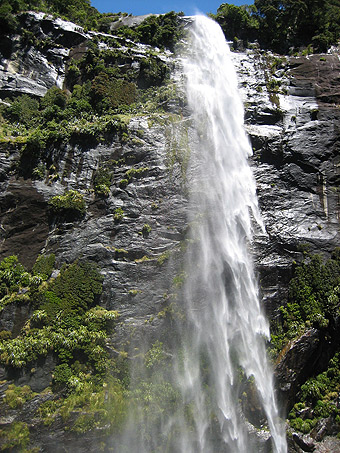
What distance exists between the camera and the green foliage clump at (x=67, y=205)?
58.5 ft

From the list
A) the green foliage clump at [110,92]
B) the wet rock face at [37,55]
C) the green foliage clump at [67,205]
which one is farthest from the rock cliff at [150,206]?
the green foliage clump at [110,92]

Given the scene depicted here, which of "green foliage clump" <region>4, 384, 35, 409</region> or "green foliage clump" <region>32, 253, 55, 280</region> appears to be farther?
"green foliage clump" <region>32, 253, 55, 280</region>

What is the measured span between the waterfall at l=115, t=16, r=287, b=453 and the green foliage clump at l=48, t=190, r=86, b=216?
5906 mm

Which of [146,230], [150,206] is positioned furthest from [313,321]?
[150,206]

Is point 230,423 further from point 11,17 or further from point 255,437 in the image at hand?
point 11,17

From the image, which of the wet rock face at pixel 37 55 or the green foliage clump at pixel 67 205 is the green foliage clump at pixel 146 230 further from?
the wet rock face at pixel 37 55

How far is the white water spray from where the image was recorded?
538 inches

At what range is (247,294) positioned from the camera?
Result: 1664cm

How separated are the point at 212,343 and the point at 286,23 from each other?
28414 mm

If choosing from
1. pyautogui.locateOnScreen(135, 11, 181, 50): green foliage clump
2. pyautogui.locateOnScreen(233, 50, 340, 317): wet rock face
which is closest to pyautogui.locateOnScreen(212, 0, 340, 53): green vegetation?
pyautogui.locateOnScreen(233, 50, 340, 317): wet rock face

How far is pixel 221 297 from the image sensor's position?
16.4m

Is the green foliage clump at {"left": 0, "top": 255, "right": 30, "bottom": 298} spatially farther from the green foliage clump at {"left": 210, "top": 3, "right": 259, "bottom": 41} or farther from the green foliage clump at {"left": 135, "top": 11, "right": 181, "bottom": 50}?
the green foliage clump at {"left": 210, "top": 3, "right": 259, "bottom": 41}

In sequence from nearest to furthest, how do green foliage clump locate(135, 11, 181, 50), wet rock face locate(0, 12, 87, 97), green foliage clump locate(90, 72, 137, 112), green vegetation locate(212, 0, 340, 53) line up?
green foliage clump locate(90, 72, 137, 112), wet rock face locate(0, 12, 87, 97), green vegetation locate(212, 0, 340, 53), green foliage clump locate(135, 11, 181, 50)

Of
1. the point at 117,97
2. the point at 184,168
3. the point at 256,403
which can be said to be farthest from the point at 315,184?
the point at 117,97
